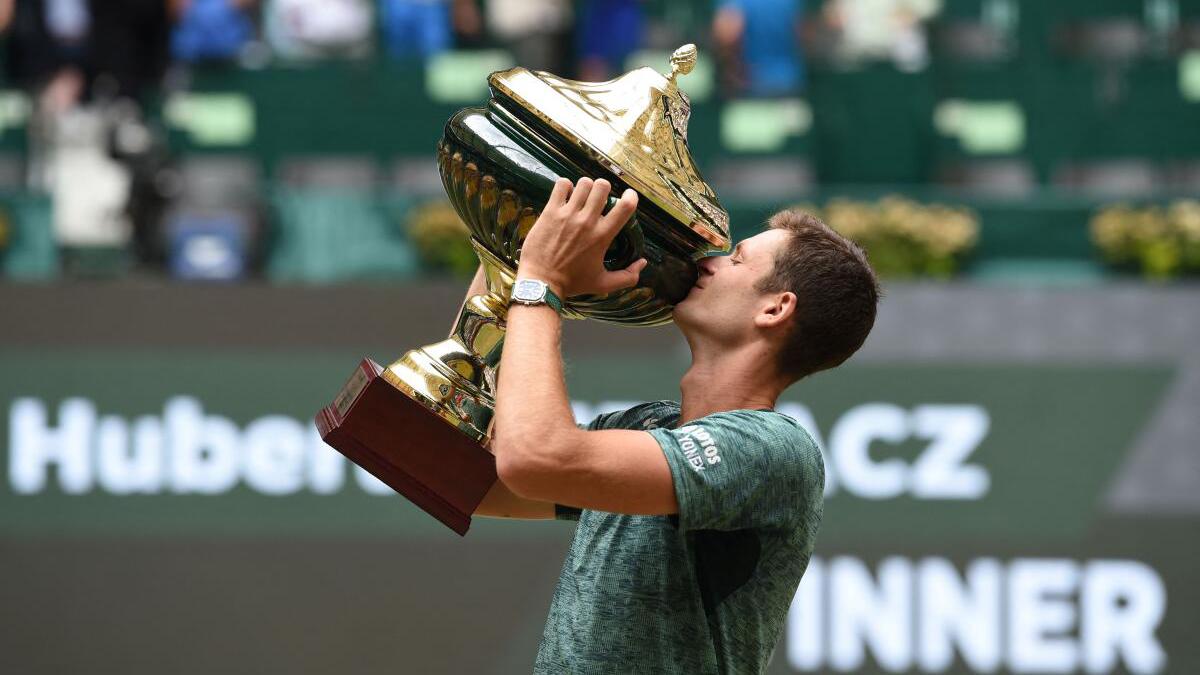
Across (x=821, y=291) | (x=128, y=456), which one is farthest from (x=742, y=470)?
(x=128, y=456)

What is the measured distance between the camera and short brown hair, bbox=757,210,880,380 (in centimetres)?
197

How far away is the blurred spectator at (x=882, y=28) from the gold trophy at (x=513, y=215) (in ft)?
19.2

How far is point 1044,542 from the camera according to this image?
16.3 feet

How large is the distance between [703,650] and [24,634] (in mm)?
3832

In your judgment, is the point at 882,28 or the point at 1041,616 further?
the point at 882,28

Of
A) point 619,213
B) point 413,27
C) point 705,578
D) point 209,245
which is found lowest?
point 705,578

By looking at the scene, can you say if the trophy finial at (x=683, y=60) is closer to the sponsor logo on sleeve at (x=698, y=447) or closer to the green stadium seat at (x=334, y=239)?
the sponsor logo on sleeve at (x=698, y=447)

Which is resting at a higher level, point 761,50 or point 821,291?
point 761,50

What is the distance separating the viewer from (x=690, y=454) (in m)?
1.77

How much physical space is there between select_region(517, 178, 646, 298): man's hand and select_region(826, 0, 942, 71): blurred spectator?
601 centimetres

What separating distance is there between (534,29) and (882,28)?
5.99ft

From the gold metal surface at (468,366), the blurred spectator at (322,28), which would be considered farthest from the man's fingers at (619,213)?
the blurred spectator at (322,28)

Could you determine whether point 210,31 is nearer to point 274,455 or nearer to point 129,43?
point 129,43

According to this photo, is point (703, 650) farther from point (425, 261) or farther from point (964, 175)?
point (964, 175)
